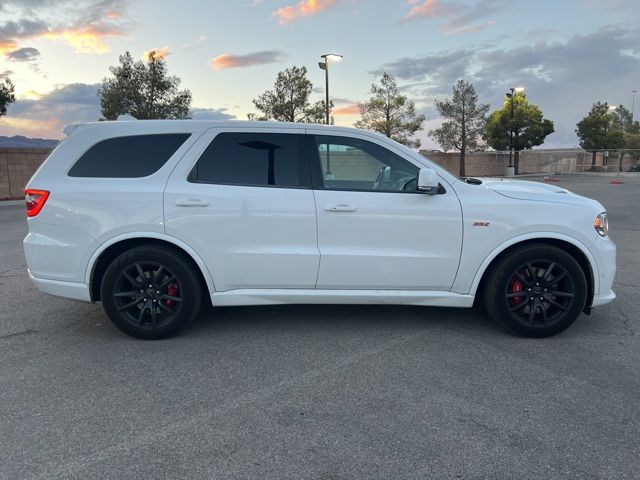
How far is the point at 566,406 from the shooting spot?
308 cm

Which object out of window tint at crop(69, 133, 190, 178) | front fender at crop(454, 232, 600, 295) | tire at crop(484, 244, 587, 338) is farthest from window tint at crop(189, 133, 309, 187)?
tire at crop(484, 244, 587, 338)

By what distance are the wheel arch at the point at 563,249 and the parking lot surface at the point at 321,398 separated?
461 millimetres

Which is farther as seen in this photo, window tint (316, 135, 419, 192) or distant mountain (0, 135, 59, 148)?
distant mountain (0, 135, 59, 148)

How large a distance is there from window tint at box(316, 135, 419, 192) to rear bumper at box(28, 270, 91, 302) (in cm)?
226

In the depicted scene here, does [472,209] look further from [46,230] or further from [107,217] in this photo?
[46,230]

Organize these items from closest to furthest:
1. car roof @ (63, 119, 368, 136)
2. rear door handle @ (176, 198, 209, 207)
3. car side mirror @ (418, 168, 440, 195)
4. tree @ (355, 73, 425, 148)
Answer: car side mirror @ (418, 168, 440, 195)
rear door handle @ (176, 198, 209, 207)
car roof @ (63, 119, 368, 136)
tree @ (355, 73, 425, 148)

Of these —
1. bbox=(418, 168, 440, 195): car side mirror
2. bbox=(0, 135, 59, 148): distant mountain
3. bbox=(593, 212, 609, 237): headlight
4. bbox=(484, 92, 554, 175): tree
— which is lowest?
bbox=(593, 212, 609, 237): headlight

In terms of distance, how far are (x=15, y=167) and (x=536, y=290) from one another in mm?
22757

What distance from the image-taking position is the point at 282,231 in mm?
4070

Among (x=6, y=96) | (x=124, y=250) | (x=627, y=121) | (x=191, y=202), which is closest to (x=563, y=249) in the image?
(x=191, y=202)

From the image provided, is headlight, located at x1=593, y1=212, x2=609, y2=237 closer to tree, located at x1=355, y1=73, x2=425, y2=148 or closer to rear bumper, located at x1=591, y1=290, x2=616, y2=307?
rear bumper, located at x1=591, y1=290, x2=616, y2=307

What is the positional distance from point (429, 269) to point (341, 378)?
128 centimetres

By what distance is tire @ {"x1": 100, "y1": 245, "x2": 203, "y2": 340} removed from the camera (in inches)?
160

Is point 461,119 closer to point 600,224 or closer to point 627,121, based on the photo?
point 600,224
